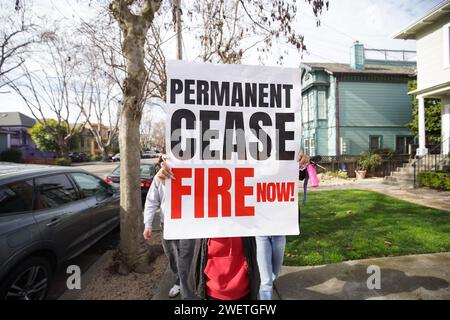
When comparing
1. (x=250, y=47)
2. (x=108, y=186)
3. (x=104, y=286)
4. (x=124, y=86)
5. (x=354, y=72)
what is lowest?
(x=104, y=286)

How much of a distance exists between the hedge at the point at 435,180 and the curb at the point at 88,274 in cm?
1131

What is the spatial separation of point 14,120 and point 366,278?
58878 mm

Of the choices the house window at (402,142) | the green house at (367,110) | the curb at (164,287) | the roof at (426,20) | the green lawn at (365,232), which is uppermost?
the roof at (426,20)

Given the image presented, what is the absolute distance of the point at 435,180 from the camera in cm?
970

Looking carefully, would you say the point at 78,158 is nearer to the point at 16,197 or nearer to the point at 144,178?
the point at 144,178

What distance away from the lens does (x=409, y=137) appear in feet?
59.5

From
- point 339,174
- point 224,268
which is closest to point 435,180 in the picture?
point 339,174

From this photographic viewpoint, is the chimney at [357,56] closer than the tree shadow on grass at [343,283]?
No

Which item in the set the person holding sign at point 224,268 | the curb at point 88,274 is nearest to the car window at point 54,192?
the curb at point 88,274

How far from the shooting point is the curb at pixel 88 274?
3.14 m

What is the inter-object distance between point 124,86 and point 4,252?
7.40ft

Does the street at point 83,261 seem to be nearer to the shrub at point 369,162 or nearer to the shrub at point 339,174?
the shrub at point 339,174

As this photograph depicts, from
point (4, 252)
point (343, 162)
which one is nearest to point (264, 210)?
point (4, 252)

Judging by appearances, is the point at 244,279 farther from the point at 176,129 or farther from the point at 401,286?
the point at 401,286
